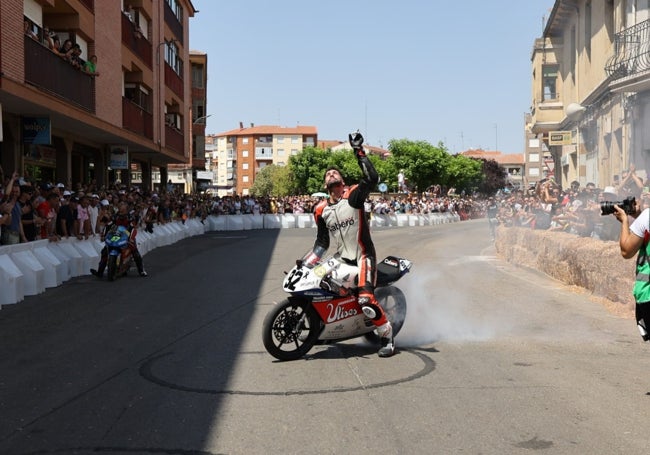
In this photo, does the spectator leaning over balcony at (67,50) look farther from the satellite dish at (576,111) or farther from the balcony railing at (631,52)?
the satellite dish at (576,111)

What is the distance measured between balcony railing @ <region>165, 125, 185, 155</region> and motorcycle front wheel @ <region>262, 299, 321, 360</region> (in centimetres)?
2897

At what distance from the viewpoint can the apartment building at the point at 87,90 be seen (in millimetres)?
16312

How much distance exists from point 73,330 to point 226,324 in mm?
1828

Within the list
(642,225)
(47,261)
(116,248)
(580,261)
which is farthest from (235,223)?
(642,225)

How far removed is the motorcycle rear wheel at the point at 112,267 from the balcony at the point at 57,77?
5.16 meters

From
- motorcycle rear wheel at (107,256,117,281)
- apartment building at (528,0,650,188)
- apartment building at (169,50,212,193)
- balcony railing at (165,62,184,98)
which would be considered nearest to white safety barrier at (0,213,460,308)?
motorcycle rear wheel at (107,256,117,281)

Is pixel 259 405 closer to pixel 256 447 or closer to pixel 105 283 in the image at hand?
pixel 256 447

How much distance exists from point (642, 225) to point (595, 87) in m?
20.5

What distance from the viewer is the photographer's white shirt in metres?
5.02

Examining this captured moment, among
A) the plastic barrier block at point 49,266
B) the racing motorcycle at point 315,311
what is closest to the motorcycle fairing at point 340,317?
the racing motorcycle at point 315,311

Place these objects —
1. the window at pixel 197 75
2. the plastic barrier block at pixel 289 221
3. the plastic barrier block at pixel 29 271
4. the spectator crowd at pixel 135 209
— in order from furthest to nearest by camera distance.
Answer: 1. the window at pixel 197 75
2. the plastic barrier block at pixel 289 221
3. the spectator crowd at pixel 135 209
4. the plastic barrier block at pixel 29 271

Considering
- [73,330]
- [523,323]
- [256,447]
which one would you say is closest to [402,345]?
[523,323]

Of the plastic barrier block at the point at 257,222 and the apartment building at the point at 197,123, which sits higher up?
the apartment building at the point at 197,123

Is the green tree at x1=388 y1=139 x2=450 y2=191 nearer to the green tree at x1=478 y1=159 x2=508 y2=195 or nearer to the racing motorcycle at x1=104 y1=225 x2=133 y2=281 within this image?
the green tree at x1=478 y1=159 x2=508 y2=195
